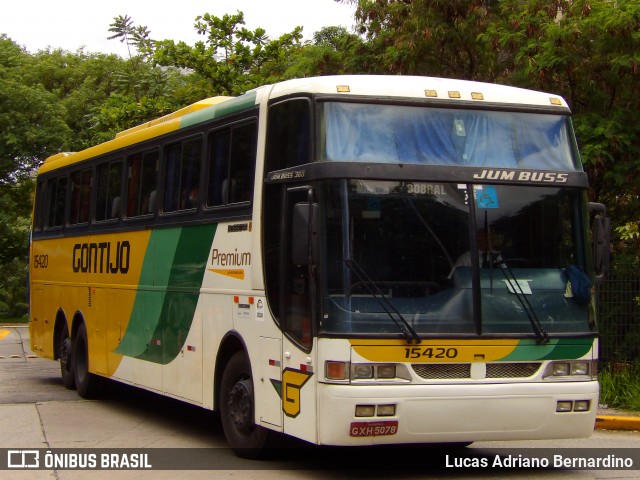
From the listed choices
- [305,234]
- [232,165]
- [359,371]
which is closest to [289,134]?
[305,234]

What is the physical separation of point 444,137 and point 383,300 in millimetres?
1583

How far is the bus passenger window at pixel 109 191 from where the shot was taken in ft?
46.7

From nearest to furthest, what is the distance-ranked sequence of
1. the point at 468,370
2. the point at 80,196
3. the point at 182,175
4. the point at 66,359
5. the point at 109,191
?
the point at 468,370
the point at 182,175
the point at 109,191
the point at 80,196
the point at 66,359

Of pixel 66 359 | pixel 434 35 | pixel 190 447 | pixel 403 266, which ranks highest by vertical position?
pixel 434 35

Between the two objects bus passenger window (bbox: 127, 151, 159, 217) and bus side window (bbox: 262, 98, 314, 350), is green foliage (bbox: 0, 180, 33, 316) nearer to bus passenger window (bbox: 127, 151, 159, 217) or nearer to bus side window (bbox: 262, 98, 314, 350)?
bus passenger window (bbox: 127, 151, 159, 217)

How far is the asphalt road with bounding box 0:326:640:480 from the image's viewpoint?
9430mm

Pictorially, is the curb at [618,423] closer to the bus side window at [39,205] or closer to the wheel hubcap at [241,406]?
the wheel hubcap at [241,406]

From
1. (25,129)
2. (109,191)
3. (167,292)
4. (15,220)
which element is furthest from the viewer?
(15,220)

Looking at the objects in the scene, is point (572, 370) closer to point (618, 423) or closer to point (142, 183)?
point (618, 423)

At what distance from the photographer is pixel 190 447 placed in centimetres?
1099

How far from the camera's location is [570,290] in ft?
29.8

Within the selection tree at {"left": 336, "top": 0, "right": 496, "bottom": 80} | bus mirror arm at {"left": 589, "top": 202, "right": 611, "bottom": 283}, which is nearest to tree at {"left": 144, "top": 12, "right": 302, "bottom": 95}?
tree at {"left": 336, "top": 0, "right": 496, "bottom": 80}

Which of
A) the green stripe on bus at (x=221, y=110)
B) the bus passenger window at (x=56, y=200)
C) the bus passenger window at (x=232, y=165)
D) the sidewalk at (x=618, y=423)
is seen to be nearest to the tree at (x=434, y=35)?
the bus passenger window at (x=56, y=200)

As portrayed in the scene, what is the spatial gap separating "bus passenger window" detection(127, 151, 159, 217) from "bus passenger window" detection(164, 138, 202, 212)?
1.55 ft
